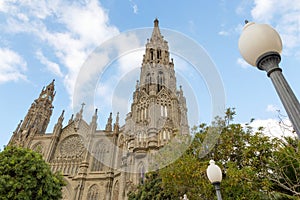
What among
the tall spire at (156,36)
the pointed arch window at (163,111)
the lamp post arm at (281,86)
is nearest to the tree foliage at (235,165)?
the lamp post arm at (281,86)

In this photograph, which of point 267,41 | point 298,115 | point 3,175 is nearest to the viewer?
point 298,115

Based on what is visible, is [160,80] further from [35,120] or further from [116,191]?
[35,120]

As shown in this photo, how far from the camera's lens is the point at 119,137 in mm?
26609

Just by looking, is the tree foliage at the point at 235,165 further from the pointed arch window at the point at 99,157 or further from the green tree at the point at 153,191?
the pointed arch window at the point at 99,157

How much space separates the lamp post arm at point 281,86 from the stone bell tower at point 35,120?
33.2m

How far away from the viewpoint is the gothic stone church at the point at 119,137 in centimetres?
1919

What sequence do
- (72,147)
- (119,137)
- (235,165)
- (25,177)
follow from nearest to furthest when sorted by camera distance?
(235,165)
(25,177)
(119,137)
(72,147)

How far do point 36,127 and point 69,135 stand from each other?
6.40 meters

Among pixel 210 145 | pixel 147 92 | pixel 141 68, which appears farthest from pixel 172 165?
pixel 141 68

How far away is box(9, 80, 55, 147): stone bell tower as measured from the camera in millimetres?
30031

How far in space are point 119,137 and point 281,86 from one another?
1000 inches

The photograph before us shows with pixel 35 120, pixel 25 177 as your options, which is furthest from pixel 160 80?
pixel 35 120

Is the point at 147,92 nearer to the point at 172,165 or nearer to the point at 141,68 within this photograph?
the point at 141,68

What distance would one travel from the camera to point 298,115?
211 cm
